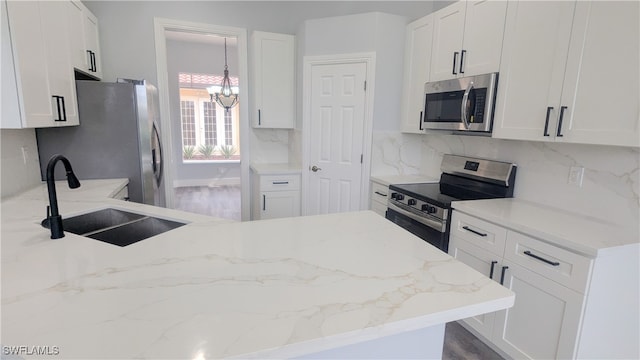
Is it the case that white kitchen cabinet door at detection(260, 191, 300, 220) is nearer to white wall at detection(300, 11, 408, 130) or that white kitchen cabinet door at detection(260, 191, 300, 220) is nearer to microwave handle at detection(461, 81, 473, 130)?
white wall at detection(300, 11, 408, 130)

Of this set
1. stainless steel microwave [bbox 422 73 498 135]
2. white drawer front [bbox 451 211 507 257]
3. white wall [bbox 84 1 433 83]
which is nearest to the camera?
white drawer front [bbox 451 211 507 257]

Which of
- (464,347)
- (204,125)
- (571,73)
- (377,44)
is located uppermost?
(377,44)

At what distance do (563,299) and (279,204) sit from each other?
8.20 feet

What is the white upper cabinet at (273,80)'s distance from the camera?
3496 mm

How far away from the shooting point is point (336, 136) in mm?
3301

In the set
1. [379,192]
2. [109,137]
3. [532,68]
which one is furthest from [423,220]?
[109,137]

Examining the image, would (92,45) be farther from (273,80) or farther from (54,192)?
(54,192)

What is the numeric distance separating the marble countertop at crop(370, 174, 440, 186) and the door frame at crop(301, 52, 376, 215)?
155mm

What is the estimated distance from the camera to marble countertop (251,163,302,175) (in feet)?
11.0

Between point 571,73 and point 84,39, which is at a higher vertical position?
point 84,39

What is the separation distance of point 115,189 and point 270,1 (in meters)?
2.54

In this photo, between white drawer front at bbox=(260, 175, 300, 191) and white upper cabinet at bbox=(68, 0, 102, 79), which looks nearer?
white upper cabinet at bbox=(68, 0, 102, 79)

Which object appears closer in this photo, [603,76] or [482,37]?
[603,76]

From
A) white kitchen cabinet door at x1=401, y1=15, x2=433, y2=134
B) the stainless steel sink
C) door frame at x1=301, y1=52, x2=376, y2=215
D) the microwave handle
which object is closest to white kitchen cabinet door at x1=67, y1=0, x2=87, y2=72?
the stainless steel sink
